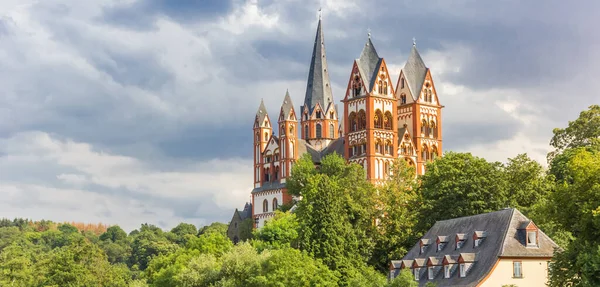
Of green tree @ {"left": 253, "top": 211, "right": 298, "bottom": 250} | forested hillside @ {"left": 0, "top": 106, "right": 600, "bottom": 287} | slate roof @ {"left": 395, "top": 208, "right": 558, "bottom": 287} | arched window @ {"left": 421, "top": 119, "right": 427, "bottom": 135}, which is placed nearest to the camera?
forested hillside @ {"left": 0, "top": 106, "right": 600, "bottom": 287}

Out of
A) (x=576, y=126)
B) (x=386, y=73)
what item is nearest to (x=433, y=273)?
(x=576, y=126)

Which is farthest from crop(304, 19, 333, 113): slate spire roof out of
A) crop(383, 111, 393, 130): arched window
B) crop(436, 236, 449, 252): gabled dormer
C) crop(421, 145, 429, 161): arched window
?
crop(436, 236, 449, 252): gabled dormer

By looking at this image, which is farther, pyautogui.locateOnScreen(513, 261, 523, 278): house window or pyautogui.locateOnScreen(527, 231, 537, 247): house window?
pyautogui.locateOnScreen(527, 231, 537, 247): house window

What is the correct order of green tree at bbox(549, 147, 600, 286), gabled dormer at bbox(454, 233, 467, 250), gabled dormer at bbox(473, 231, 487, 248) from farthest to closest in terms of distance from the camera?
gabled dormer at bbox(454, 233, 467, 250), gabled dormer at bbox(473, 231, 487, 248), green tree at bbox(549, 147, 600, 286)

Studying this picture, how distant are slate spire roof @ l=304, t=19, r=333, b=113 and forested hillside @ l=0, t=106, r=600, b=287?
34072 millimetres

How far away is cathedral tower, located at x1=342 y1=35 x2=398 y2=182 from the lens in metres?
128

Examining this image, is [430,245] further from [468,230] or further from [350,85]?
[350,85]

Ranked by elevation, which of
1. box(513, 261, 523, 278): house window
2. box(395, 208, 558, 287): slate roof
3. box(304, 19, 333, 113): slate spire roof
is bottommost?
box(513, 261, 523, 278): house window

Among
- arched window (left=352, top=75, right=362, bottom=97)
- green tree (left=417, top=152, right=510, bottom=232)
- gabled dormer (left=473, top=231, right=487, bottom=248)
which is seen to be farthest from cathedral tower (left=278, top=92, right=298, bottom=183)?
gabled dormer (left=473, top=231, right=487, bottom=248)

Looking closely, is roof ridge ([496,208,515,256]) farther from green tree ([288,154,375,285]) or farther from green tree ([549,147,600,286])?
green tree ([288,154,375,285])

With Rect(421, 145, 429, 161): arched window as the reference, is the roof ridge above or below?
below

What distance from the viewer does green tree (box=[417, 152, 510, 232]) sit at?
3369 inches

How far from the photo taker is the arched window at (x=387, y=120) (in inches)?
5146

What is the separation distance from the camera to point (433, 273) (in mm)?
71688
